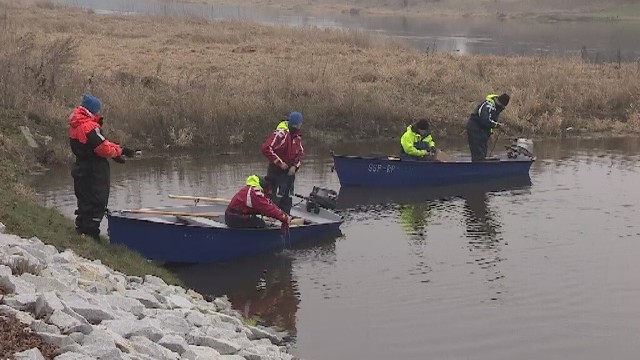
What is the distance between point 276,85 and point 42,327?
69.5 ft

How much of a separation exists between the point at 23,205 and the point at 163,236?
7.35 feet

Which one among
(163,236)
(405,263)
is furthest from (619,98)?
(163,236)

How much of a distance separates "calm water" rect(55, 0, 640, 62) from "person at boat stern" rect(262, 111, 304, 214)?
1125 inches

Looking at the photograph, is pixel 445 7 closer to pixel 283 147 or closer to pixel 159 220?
pixel 283 147

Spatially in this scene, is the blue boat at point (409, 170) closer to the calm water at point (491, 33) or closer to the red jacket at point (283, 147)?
the red jacket at point (283, 147)

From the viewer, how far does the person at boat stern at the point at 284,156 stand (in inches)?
653

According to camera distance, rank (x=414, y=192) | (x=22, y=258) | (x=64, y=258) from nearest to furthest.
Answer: (x=22, y=258)
(x=64, y=258)
(x=414, y=192)

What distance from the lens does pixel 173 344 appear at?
27.3 ft

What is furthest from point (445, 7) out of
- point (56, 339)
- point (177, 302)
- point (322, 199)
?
point (56, 339)

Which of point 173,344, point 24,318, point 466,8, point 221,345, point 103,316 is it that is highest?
point 466,8

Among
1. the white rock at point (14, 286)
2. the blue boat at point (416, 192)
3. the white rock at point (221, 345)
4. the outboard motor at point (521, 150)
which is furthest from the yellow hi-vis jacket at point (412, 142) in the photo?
the white rock at point (14, 286)

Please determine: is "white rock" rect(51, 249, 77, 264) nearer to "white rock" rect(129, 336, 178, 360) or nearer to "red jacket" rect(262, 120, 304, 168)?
"white rock" rect(129, 336, 178, 360)

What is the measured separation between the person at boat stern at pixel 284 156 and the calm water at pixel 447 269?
3.67ft

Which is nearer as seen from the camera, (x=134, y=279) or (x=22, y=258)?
(x=22, y=258)
